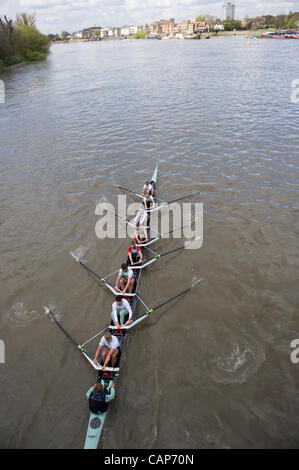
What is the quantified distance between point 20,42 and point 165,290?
8664 cm

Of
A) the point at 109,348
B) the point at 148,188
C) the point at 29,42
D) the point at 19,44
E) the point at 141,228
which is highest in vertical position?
the point at 29,42

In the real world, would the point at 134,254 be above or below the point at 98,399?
above

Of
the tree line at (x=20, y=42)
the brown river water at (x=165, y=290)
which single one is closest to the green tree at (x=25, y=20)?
the tree line at (x=20, y=42)

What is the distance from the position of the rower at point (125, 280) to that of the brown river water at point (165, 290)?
0.75 meters

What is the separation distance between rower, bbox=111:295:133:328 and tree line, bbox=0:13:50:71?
2715 inches

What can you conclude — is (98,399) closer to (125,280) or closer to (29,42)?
(125,280)

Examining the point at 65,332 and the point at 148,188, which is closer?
the point at 65,332

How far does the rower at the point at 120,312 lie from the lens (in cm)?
894

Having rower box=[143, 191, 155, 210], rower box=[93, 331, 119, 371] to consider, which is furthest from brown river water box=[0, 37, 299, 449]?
rower box=[143, 191, 155, 210]

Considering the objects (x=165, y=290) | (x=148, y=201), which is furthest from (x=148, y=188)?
(x=165, y=290)

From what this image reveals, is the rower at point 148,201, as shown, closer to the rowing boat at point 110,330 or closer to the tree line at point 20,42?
the rowing boat at point 110,330

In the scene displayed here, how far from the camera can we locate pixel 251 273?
11281mm

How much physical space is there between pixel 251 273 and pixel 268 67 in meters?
54.6

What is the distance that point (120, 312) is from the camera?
9.20 meters
